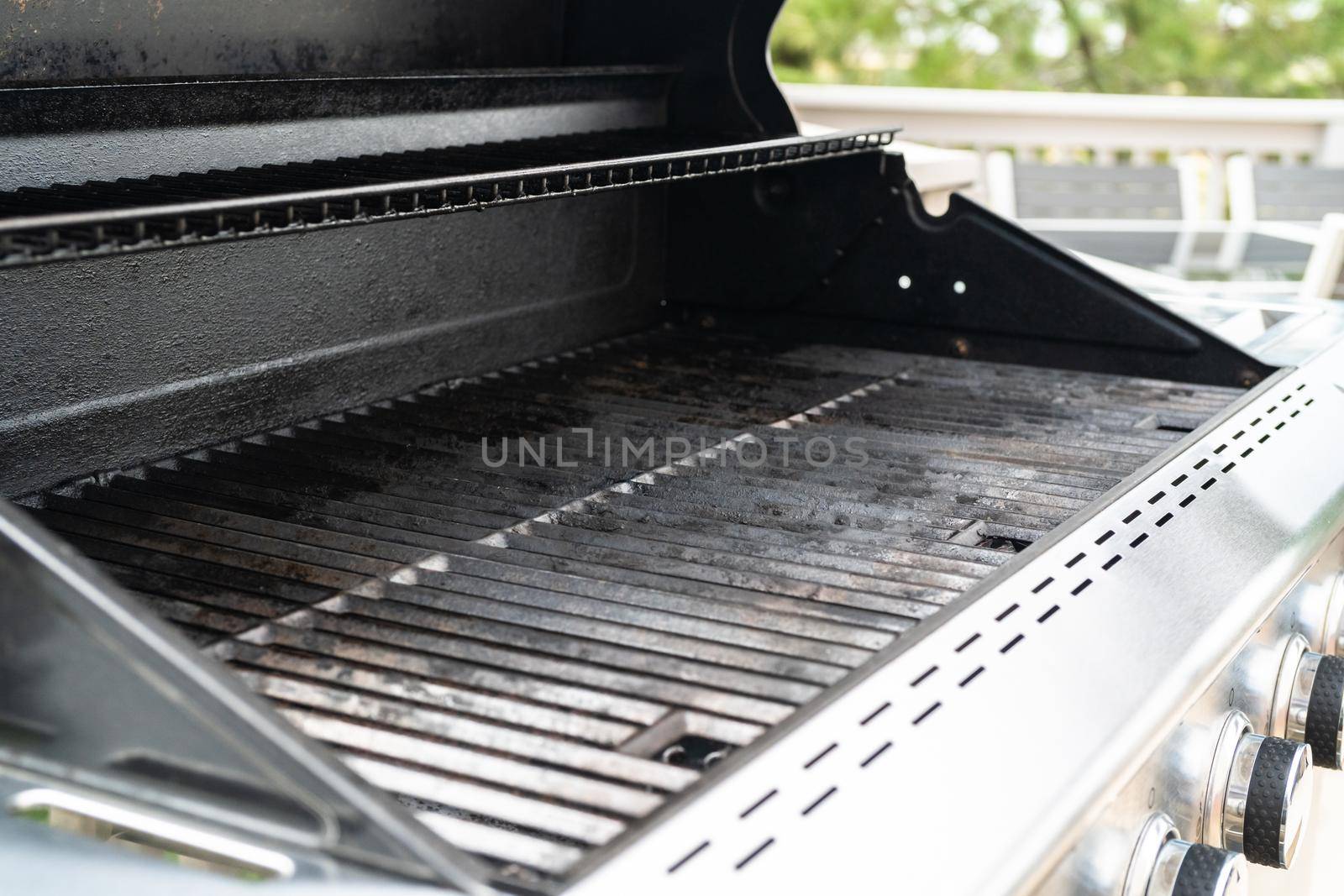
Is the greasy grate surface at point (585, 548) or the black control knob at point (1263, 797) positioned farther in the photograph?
the black control knob at point (1263, 797)

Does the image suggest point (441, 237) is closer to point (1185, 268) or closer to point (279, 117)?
point (279, 117)

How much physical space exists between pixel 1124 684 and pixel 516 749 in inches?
14.0

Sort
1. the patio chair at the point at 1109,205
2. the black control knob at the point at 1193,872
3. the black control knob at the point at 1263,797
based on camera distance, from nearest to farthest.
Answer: the black control knob at the point at 1193,872 → the black control knob at the point at 1263,797 → the patio chair at the point at 1109,205

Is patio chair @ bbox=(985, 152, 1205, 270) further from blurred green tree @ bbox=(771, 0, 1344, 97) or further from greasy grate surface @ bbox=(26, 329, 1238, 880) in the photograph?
blurred green tree @ bbox=(771, 0, 1344, 97)

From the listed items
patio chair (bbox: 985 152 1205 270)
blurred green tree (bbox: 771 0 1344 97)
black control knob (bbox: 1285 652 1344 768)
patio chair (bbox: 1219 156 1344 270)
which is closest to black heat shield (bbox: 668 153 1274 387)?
black control knob (bbox: 1285 652 1344 768)

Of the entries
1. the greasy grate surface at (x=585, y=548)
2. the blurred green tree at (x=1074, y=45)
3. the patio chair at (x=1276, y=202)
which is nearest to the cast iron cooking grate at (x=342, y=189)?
the greasy grate surface at (x=585, y=548)

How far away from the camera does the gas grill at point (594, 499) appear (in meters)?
0.60

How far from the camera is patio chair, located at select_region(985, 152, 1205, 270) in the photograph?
401 cm

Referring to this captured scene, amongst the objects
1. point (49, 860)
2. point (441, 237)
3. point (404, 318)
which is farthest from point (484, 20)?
point (49, 860)

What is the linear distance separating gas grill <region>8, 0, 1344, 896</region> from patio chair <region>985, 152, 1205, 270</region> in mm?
2412

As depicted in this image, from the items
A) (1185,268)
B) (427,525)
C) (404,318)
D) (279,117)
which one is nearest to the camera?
(427,525)

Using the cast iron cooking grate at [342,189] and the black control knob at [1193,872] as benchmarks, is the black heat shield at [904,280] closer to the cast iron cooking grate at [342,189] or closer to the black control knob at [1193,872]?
the cast iron cooking grate at [342,189]

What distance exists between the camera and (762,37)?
5.57 feet

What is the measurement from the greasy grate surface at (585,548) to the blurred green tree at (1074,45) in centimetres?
895
